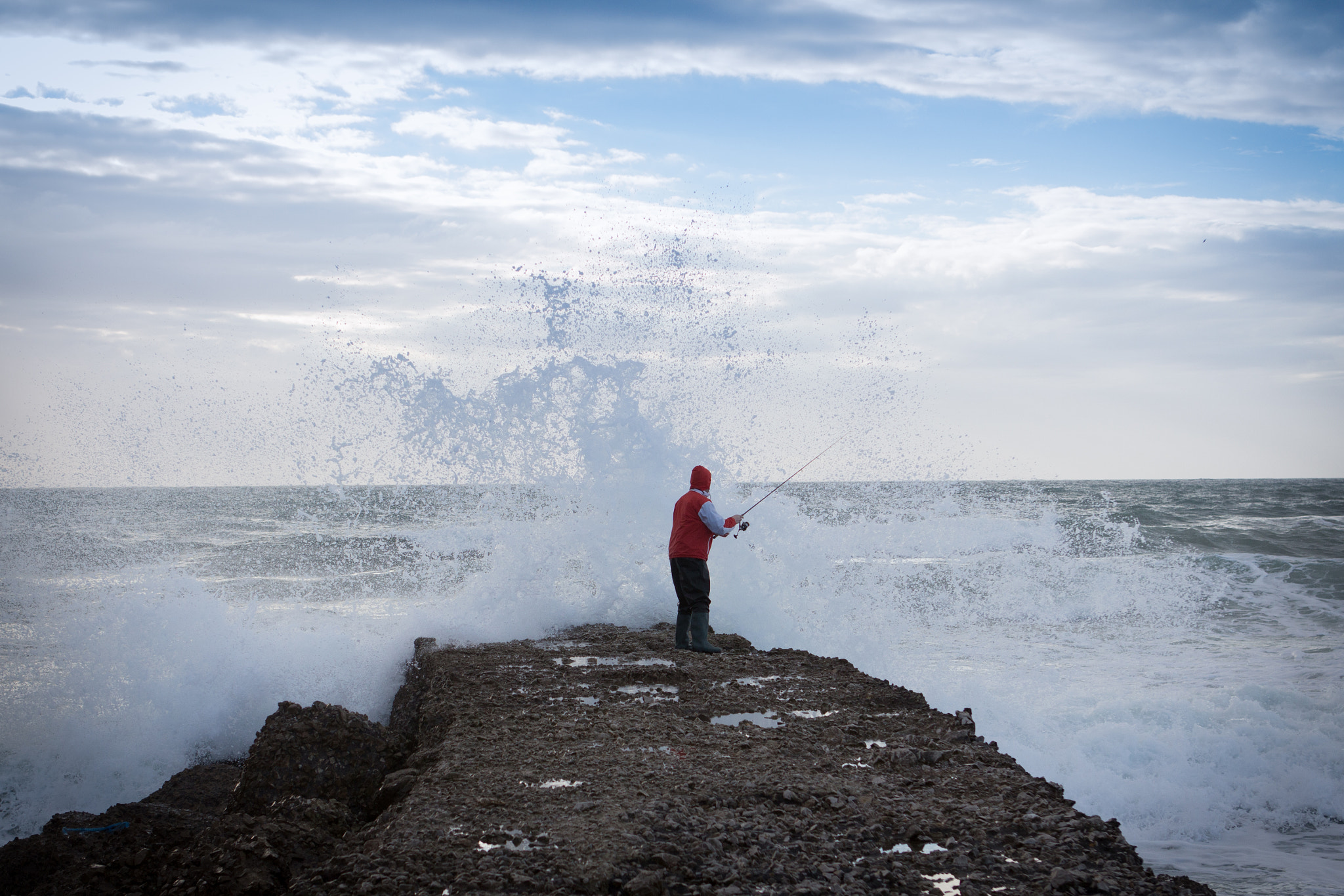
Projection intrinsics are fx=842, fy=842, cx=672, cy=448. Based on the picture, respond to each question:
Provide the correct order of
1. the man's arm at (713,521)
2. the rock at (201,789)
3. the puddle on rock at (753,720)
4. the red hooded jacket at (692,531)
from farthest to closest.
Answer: the red hooded jacket at (692,531)
the man's arm at (713,521)
the rock at (201,789)
the puddle on rock at (753,720)

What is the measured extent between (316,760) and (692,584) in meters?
3.31

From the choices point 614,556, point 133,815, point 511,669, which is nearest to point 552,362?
point 614,556

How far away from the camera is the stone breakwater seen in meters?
2.73

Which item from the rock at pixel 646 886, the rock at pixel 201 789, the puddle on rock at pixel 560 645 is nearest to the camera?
the rock at pixel 646 886

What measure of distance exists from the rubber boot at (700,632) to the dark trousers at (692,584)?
0.05 metres

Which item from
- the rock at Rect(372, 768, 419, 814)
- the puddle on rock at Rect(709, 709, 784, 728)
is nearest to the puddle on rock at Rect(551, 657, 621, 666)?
the puddle on rock at Rect(709, 709, 784, 728)

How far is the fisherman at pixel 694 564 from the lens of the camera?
693 cm

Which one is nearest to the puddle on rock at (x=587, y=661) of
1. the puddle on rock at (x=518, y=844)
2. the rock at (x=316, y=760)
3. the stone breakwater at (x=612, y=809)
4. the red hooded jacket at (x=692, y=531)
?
the stone breakwater at (x=612, y=809)

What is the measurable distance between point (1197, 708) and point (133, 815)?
26.5ft

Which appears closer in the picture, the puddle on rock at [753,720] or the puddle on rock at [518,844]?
the puddle on rock at [518,844]

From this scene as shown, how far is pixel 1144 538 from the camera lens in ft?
66.7

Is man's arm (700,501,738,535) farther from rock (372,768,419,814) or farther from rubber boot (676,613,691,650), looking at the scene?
rock (372,768,419,814)

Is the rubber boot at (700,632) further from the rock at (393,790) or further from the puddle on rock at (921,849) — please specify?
the puddle on rock at (921,849)

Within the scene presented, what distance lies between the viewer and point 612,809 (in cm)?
324
